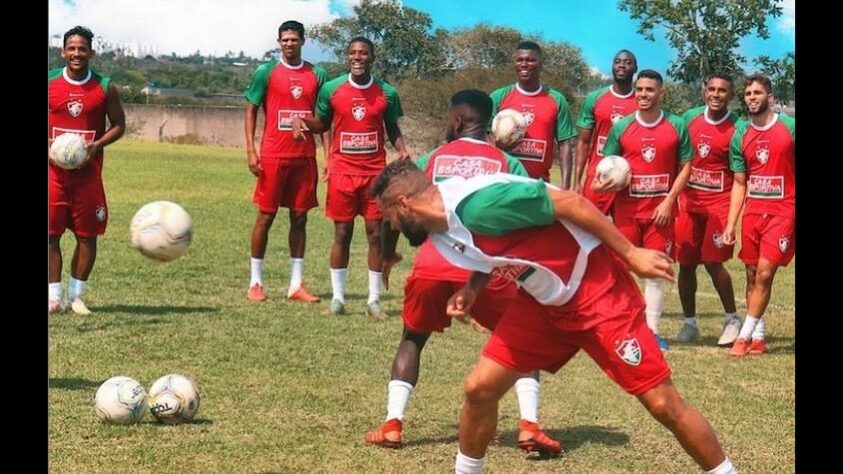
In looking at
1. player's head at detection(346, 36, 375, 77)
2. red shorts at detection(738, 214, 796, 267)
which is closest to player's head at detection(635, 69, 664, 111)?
red shorts at detection(738, 214, 796, 267)

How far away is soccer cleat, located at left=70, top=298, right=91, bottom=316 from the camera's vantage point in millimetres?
11297

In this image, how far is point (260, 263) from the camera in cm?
1284

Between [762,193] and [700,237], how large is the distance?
3.27 feet

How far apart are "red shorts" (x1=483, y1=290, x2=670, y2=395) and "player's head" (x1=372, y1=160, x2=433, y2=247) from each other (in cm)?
65

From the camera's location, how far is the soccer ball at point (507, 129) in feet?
29.1

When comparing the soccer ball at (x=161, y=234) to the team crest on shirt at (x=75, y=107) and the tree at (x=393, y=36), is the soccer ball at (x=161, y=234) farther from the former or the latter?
the tree at (x=393, y=36)

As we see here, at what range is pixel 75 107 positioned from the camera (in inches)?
442

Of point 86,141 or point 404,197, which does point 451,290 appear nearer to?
point 404,197

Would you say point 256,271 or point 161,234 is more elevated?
point 161,234

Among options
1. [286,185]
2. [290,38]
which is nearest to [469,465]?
[286,185]

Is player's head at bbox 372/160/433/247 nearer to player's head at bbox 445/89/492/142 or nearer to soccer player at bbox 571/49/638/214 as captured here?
player's head at bbox 445/89/492/142

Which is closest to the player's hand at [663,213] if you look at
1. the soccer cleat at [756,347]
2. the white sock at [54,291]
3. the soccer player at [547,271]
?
the soccer cleat at [756,347]
